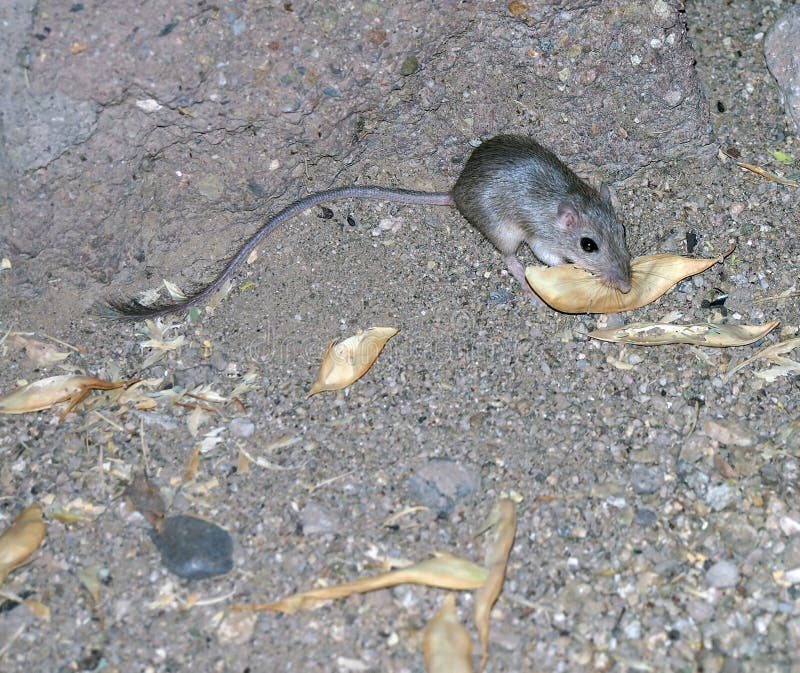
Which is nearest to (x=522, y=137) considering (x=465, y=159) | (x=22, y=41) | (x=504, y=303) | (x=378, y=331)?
(x=465, y=159)

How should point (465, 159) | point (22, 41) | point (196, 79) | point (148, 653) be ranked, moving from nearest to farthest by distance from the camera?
point (148, 653), point (22, 41), point (196, 79), point (465, 159)

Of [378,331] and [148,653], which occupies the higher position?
[378,331]

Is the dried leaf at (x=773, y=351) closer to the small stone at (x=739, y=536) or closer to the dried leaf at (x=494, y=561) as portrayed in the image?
the small stone at (x=739, y=536)

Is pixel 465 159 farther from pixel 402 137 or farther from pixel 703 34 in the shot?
pixel 703 34

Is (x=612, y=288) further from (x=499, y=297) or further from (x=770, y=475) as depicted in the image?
(x=770, y=475)

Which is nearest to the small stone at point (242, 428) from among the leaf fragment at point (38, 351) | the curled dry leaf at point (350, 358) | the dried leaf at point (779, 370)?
the curled dry leaf at point (350, 358)

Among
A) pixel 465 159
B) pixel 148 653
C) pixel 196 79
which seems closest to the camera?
pixel 148 653

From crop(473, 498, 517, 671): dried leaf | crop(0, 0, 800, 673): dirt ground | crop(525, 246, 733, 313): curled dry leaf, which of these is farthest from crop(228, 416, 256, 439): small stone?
crop(525, 246, 733, 313): curled dry leaf

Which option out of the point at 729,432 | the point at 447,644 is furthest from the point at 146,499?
the point at 729,432
